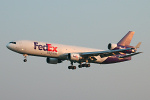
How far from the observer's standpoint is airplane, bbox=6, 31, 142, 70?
73.2 meters

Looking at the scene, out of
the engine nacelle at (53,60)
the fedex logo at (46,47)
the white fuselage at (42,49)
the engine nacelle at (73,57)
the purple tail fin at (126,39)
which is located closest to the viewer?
the white fuselage at (42,49)

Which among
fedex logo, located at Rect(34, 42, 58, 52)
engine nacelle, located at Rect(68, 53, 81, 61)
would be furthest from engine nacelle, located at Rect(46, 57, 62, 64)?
engine nacelle, located at Rect(68, 53, 81, 61)

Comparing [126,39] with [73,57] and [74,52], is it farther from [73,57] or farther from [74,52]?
[73,57]

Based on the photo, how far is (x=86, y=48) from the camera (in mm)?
81125

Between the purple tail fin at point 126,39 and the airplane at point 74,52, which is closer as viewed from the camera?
the airplane at point 74,52

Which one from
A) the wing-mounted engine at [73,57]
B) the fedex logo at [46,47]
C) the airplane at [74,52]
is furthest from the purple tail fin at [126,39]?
the fedex logo at [46,47]

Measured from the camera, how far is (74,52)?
78.0 metres

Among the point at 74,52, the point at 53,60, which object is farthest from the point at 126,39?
the point at 53,60

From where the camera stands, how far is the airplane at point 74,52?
7319 cm

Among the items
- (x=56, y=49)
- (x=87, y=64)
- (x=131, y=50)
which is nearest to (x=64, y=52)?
(x=56, y=49)

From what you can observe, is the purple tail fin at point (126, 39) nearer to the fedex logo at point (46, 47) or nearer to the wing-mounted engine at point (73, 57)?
the wing-mounted engine at point (73, 57)

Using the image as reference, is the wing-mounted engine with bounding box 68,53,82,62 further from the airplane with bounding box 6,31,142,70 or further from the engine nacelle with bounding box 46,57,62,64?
the engine nacelle with bounding box 46,57,62,64

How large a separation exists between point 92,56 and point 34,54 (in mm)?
12848

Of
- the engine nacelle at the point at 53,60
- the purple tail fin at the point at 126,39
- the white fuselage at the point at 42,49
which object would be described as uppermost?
the purple tail fin at the point at 126,39
